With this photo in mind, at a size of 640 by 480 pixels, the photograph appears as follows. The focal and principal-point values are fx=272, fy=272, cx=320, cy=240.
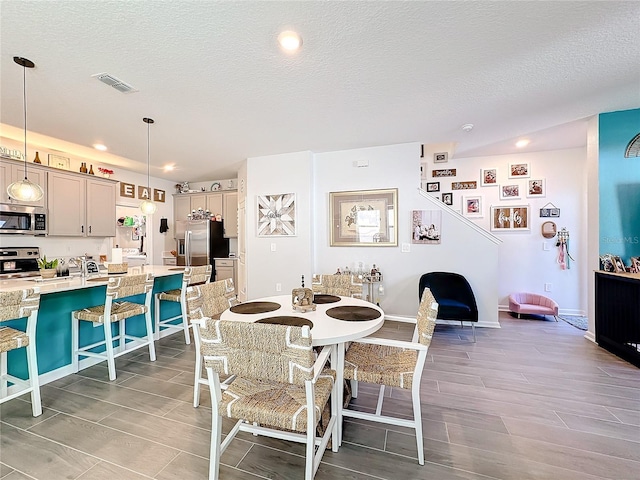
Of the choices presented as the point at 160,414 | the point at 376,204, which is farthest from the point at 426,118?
the point at 160,414

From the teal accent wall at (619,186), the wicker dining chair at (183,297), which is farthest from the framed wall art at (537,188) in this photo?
the wicker dining chair at (183,297)

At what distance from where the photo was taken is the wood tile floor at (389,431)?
1.51 m

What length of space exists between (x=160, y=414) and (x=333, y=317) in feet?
4.87

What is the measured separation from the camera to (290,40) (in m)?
1.93

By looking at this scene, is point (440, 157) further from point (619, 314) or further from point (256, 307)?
point (256, 307)

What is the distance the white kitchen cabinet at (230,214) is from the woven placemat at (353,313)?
4687mm

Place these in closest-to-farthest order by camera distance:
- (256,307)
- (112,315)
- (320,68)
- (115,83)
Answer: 1. (256,307)
2. (320,68)
3. (115,83)
4. (112,315)

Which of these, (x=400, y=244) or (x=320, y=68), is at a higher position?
(x=320, y=68)

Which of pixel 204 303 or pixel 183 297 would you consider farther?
pixel 183 297

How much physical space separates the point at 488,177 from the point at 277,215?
3.82m

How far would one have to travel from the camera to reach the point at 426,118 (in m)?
3.27

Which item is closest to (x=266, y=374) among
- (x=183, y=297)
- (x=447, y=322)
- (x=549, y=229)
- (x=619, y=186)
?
(x=183, y=297)

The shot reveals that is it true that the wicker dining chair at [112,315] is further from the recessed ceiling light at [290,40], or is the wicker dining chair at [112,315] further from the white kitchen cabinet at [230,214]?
the white kitchen cabinet at [230,214]

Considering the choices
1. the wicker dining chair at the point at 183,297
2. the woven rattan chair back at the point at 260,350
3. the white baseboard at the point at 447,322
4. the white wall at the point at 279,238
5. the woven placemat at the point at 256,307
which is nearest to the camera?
the woven rattan chair back at the point at 260,350
